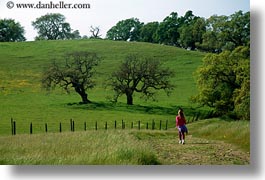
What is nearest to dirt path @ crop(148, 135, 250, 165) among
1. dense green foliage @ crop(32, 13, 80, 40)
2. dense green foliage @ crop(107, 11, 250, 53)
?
dense green foliage @ crop(107, 11, 250, 53)

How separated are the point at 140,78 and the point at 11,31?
61.0 inches

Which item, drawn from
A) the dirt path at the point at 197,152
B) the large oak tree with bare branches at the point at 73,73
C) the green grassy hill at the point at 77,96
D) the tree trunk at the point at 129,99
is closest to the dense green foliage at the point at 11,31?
the green grassy hill at the point at 77,96

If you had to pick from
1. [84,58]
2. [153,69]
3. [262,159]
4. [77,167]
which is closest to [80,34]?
[84,58]

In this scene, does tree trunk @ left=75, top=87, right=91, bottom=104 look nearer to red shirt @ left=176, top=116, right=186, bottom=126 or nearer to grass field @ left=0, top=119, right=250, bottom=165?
grass field @ left=0, top=119, right=250, bottom=165

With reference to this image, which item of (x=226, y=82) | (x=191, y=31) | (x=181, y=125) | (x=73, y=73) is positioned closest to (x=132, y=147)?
(x=181, y=125)

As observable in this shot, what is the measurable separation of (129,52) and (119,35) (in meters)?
0.24

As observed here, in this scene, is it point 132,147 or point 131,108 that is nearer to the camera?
point 132,147

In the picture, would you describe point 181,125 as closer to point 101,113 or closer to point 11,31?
point 101,113

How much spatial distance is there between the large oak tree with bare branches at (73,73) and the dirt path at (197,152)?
0.98 metres

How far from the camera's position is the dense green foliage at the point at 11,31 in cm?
668

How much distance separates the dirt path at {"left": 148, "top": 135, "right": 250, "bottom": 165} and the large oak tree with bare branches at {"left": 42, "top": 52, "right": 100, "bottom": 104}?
38.5 inches

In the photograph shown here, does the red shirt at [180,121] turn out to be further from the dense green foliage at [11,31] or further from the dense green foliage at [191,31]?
the dense green foliage at [11,31]

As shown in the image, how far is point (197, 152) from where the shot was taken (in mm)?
6500

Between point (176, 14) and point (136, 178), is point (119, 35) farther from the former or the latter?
point (136, 178)
